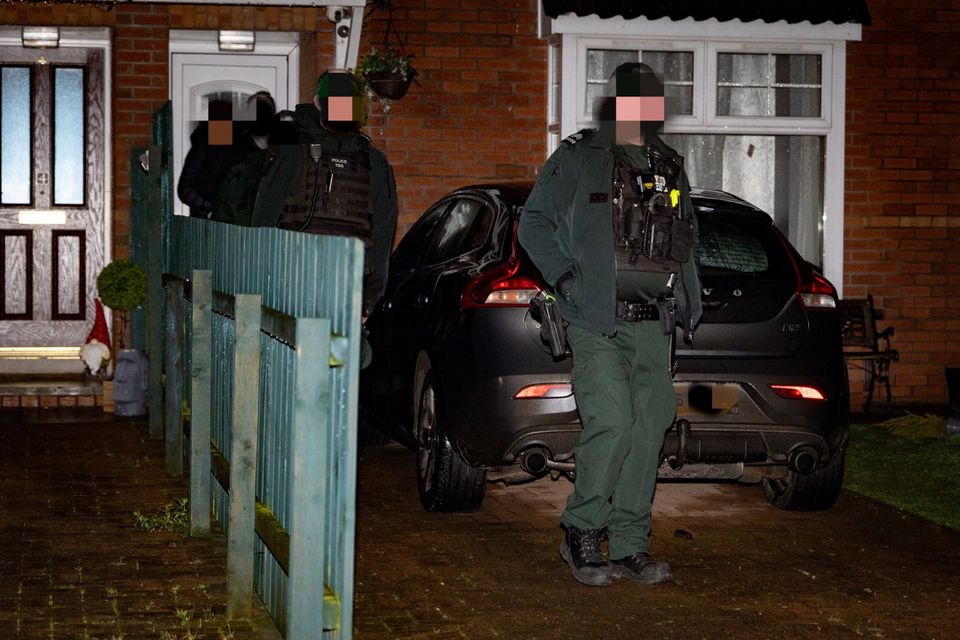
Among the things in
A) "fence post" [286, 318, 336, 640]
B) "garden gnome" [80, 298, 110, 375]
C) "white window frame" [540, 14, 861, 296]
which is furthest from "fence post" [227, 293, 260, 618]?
"white window frame" [540, 14, 861, 296]

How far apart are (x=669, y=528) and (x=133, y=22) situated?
6981 millimetres

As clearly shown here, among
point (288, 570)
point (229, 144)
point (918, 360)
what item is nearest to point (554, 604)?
point (288, 570)

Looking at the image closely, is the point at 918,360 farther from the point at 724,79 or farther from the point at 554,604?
the point at 554,604

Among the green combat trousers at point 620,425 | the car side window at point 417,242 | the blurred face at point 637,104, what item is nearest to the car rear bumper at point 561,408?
the green combat trousers at point 620,425

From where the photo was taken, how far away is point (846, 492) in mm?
9180

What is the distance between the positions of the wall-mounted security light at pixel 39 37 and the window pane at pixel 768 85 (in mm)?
5493

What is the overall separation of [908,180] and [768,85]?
150cm

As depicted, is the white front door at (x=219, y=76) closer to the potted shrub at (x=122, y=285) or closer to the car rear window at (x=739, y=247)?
the potted shrub at (x=122, y=285)

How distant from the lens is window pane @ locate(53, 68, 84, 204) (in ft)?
42.9

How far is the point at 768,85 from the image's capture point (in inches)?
521

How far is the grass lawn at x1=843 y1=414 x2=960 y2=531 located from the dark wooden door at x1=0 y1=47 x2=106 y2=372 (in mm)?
6455

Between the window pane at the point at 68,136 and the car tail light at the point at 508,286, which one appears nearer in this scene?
the car tail light at the point at 508,286

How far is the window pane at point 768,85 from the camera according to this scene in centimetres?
1316

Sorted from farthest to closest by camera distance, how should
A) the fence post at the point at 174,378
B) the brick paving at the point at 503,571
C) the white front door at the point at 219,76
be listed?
the white front door at the point at 219,76 → the fence post at the point at 174,378 → the brick paving at the point at 503,571
